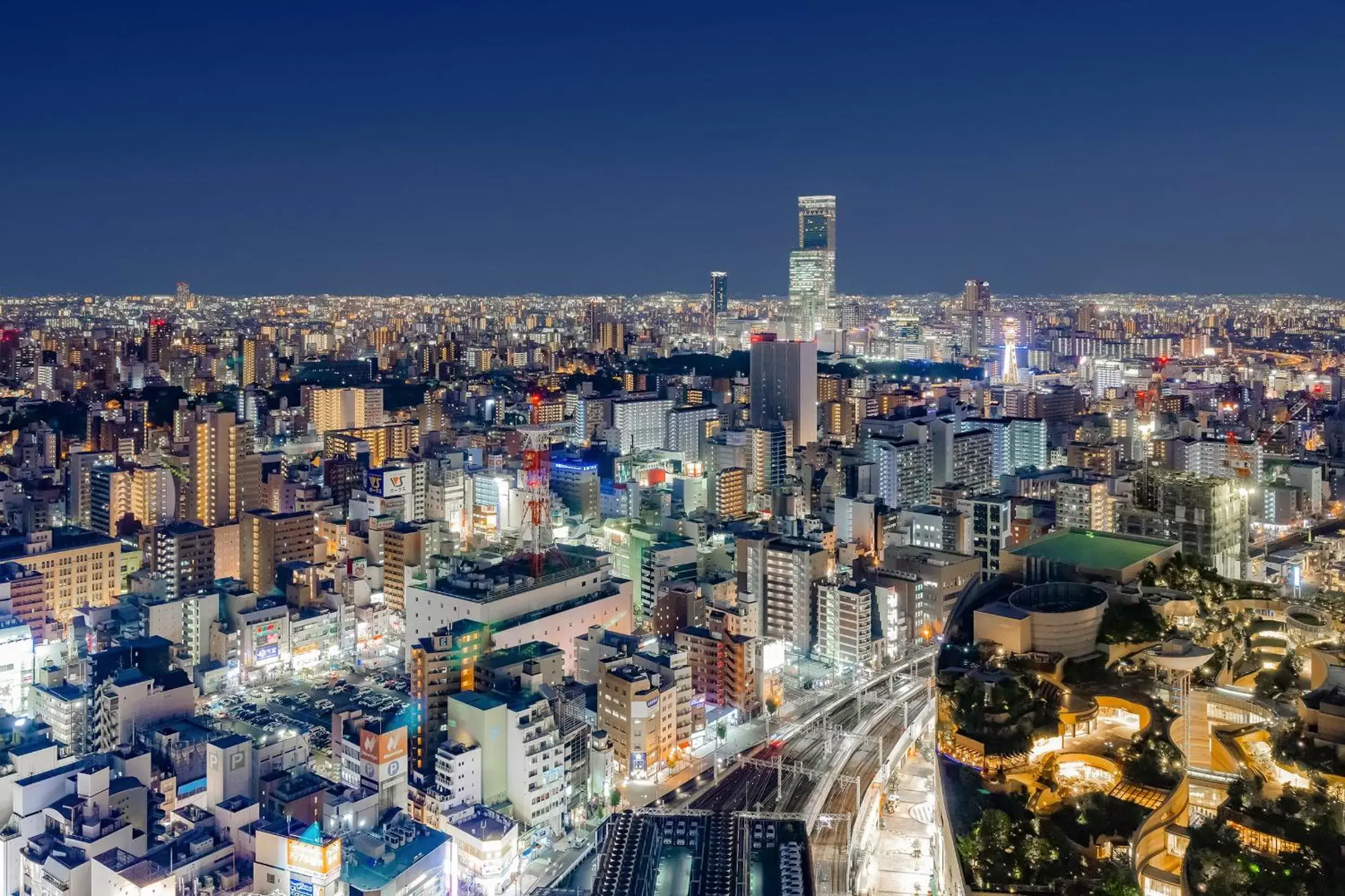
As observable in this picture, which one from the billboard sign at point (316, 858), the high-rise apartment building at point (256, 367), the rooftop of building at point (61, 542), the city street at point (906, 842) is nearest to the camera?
the billboard sign at point (316, 858)

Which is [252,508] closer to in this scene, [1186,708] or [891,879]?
[891,879]

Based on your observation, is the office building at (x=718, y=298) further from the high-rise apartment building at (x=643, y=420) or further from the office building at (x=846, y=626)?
the office building at (x=846, y=626)

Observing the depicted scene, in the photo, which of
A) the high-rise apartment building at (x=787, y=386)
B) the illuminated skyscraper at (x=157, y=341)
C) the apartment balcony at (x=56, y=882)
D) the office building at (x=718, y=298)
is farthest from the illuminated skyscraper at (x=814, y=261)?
the apartment balcony at (x=56, y=882)

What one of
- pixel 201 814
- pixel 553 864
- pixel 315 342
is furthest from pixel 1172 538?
pixel 315 342

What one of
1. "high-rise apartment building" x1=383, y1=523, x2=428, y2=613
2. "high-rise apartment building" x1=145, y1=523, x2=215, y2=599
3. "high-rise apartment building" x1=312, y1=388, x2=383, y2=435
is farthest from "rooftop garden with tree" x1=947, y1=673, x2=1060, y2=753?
"high-rise apartment building" x1=312, y1=388, x2=383, y2=435

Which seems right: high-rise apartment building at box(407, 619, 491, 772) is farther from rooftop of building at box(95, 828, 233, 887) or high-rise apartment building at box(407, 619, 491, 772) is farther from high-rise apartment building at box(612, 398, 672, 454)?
high-rise apartment building at box(612, 398, 672, 454)

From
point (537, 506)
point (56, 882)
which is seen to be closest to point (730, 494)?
point (537, 506)
